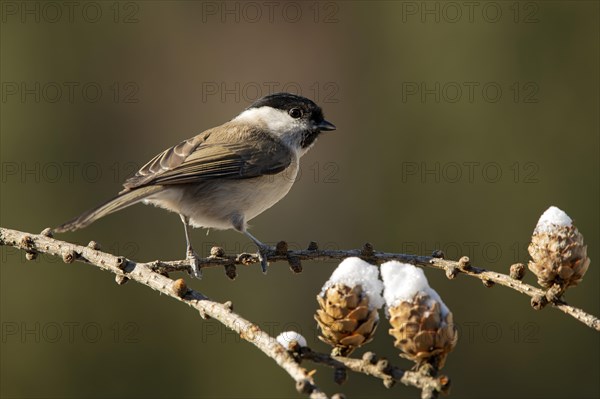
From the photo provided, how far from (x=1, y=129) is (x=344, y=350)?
13.3 ft

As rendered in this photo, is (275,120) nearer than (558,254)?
No

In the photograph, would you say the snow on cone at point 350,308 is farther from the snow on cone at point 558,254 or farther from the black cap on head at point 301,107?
the black cap on head at point 301,107

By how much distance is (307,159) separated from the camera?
5301 millimetres

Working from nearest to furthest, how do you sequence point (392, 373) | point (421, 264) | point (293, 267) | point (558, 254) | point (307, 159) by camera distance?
1. point (392, 373)
2. point (558, 254)
3. point (421, 264)
4. point (293, 267)
5. point (307, 159)

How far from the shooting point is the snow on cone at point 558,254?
4.41 ft

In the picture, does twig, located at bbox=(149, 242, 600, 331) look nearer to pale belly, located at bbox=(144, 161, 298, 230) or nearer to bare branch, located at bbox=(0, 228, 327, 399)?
bare branch, located at bbox=(0, 228, 327, 399)

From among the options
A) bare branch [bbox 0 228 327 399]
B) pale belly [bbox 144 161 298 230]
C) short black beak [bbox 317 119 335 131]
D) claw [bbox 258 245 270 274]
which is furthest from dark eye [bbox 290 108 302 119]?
bare branch [bbox 0 228 327 399]

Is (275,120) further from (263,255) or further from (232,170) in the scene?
(263,255)

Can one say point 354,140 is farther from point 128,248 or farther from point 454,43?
point 128,248

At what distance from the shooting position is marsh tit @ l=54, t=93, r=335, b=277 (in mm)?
2781

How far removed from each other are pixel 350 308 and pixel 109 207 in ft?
4.21

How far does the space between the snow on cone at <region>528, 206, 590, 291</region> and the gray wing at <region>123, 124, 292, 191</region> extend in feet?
5.28

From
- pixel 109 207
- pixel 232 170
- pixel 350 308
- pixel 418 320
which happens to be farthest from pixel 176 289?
pixel 232 170

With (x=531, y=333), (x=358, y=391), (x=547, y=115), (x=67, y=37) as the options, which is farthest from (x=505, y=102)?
(x=67, y=37)
